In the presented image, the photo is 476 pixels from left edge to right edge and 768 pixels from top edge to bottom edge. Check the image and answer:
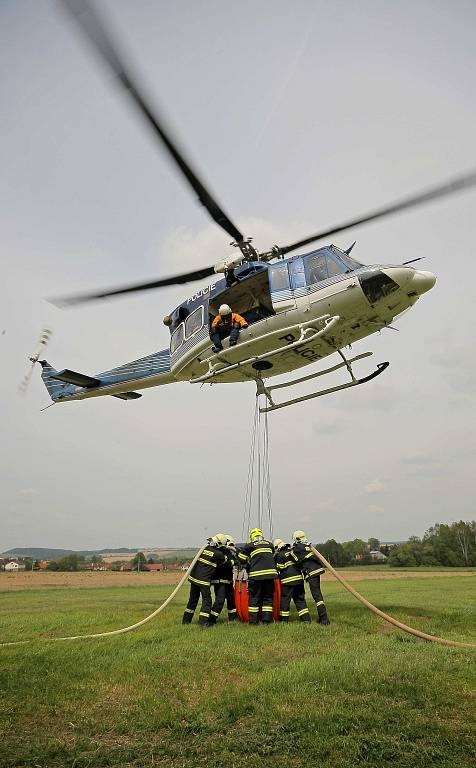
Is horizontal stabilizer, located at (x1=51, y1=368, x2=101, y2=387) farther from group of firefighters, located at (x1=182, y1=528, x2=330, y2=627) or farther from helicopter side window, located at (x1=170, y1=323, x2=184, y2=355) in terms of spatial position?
group of firefighters, located at (x1=182, y1=528, x2=330, y2=627)

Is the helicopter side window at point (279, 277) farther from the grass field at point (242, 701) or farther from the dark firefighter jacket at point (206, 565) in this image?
the grass field at point (242, 701)

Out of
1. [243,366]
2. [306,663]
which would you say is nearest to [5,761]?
[306,663]

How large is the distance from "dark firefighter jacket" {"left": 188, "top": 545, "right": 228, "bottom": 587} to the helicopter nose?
6.97 metres

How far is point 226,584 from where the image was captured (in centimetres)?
1096

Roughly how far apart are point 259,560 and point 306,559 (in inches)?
40.5

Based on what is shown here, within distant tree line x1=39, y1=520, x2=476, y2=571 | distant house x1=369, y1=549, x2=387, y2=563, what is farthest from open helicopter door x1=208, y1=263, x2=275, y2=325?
distant house x1=369, y1=549, x2=387, y2=563

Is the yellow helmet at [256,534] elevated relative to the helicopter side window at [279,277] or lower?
lower

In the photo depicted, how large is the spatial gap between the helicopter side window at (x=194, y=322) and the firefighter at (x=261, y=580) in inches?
227

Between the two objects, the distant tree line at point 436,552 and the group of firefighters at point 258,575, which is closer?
the group of firefighters at point 258,575

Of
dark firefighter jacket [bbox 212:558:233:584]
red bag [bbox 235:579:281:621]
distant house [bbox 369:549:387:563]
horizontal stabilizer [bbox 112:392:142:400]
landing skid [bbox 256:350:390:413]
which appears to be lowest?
red bag [bbox 235:579:281:621]

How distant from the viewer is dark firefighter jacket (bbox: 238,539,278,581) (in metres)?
10.1

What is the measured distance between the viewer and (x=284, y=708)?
17.2ft

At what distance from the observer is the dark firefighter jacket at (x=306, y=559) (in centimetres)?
1041

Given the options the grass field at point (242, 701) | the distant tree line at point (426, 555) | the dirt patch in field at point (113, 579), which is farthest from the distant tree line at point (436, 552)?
the grass field at point (242, 701)
